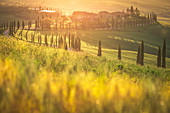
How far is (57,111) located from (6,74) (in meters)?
1.20

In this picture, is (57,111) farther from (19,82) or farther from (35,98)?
(19,82)

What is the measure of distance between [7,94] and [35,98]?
0.43 meters

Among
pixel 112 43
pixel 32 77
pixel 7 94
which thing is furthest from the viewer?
pixel 112 43

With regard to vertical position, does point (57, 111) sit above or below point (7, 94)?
below

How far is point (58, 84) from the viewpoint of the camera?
9.38 ft

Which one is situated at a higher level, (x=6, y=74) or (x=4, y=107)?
(x=6, y=74)

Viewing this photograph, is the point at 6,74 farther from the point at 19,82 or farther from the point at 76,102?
the point at 76,102

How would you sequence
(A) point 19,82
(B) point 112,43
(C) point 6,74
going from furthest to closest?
(B) point 112,43, (C) point 6,74, (A) point 19,82

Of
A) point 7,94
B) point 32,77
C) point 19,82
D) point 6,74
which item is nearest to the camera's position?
point 7,94

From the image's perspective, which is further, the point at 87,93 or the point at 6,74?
the point at 6,74

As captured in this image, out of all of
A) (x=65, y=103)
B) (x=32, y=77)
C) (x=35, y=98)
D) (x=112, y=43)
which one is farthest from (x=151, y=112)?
(x=112, y=43)

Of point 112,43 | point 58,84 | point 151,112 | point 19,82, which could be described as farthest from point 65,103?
point 112,43

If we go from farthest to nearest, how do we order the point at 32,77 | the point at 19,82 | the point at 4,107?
the point at 32,77 → the point at 19,82 → the point at 4,107

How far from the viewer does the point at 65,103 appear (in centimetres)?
267
